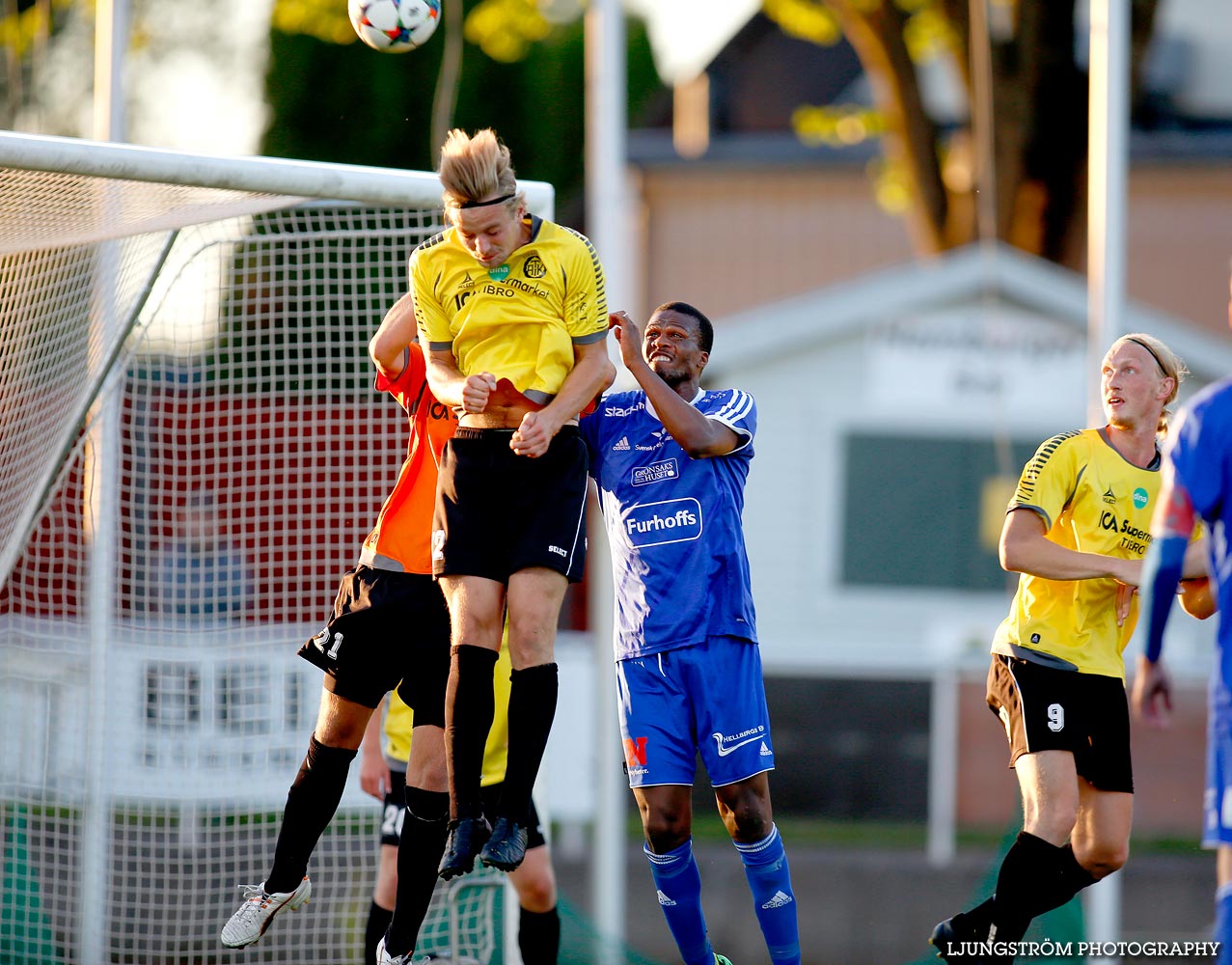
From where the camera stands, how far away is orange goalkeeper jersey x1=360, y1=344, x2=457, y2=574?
536 centimetres

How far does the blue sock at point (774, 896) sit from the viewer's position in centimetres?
545

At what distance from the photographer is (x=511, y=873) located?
21.5 feet

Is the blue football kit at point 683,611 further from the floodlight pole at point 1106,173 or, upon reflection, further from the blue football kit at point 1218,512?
the floodlight pole at point 1106,173

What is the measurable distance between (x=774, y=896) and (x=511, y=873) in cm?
148

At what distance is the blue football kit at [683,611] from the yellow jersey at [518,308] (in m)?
0.71

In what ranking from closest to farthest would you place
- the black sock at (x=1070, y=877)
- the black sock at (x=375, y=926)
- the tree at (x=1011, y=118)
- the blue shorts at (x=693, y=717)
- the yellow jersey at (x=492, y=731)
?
the blue shorts at (x=693, y=717) → the black sock at (x=1070, y=877) → the yellow jersey at (x=492, y=731) → the black sock at (x=375, y=926) → the tree at (x=1011, y=118)

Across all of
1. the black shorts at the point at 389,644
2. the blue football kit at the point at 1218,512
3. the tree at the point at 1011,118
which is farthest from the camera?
the tree at the point at 1011,118

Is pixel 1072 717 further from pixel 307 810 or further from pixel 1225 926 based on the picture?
pixel 307 810

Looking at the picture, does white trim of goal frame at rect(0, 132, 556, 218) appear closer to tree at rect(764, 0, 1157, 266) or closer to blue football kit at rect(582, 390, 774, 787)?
blue football kit at rect(582, 390, 774, 787)

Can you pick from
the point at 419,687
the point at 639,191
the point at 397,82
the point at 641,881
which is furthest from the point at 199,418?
the point at 397,82

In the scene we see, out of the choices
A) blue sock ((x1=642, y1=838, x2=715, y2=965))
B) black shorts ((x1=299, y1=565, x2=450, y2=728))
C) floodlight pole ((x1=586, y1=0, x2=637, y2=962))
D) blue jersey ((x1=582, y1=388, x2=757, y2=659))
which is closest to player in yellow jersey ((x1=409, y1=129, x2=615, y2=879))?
black shorts ((x1=299, y1=565, x2=450, y2=728))

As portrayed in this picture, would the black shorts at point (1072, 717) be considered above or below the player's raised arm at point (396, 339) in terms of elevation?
below

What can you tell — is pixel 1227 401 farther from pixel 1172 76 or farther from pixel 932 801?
pixel 1172 76

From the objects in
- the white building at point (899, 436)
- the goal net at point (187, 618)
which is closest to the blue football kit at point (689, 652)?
the goal net at point (187, 618)
